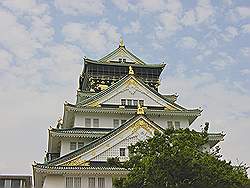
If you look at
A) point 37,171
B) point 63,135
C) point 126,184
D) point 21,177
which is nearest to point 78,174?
point 37,171

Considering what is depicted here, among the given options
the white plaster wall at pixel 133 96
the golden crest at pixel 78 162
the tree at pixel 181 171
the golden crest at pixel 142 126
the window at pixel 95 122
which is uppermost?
the white plaster wall at pixel 133 96

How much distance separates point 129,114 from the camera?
122 ft

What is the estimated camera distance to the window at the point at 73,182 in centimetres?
2975

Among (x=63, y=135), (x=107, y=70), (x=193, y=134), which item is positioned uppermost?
(x=107, y=70)

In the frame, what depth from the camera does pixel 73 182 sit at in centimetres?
2983

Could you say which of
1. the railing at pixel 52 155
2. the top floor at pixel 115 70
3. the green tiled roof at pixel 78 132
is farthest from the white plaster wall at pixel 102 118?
the top floor at pixel 115 70

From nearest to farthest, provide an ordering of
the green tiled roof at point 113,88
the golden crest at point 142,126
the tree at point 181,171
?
the tree at point 181,171 < the golden crest at point 142,126 < the green tiled roof at point 113,88

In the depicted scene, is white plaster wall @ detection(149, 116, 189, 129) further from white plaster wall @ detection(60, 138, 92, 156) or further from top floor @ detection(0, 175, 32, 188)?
top floor @ detection(0, 175, 32, 188)

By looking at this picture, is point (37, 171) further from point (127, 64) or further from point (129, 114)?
point (127, 64)

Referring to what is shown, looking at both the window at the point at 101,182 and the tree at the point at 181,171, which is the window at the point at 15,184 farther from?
the tree at the point at 181,171

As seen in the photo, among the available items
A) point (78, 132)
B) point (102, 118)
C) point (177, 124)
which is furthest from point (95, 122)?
point (177, 124)

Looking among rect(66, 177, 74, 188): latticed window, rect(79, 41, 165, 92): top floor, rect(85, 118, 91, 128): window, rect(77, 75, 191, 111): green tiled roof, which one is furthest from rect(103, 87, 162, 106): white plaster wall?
rect(66, 177, 74, 188): latticed window

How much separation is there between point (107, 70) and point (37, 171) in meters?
16.3

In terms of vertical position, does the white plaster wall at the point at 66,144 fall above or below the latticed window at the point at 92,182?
above
